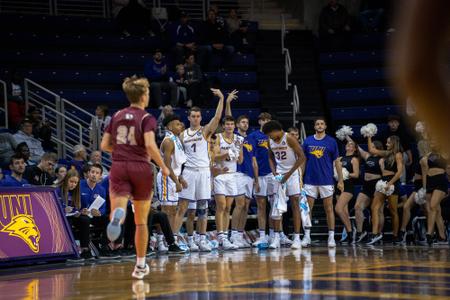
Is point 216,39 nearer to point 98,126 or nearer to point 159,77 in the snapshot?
point 159,77

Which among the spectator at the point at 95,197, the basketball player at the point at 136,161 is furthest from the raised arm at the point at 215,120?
the basketball player at the point at 136,161

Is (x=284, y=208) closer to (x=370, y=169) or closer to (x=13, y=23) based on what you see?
(x=370, y=169)

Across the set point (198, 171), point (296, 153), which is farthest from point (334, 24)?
point (198, 171)

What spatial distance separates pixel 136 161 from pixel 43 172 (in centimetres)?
498

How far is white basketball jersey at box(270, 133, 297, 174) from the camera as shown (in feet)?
45.8

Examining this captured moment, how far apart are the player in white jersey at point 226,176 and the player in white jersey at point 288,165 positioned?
695 mm

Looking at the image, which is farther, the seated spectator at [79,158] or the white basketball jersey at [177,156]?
the seated spectator at [79,158]

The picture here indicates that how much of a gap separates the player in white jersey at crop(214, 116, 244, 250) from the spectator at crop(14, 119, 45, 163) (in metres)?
3.50

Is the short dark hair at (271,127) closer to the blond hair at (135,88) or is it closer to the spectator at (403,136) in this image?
the spectator at (403,136)

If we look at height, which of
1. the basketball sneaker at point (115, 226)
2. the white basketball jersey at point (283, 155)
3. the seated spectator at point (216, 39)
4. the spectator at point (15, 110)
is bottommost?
the basketball sneaker at point (115, 226)

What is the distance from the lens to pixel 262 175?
14.9m

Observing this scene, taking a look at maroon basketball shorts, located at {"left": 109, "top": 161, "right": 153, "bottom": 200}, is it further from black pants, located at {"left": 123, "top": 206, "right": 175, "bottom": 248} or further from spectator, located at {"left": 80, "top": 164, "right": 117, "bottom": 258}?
black pants, located at {"left": 123, "top": 206, "right": 175, "bottom": 248}

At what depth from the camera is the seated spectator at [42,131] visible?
15164 mm

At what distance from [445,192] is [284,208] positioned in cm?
326
